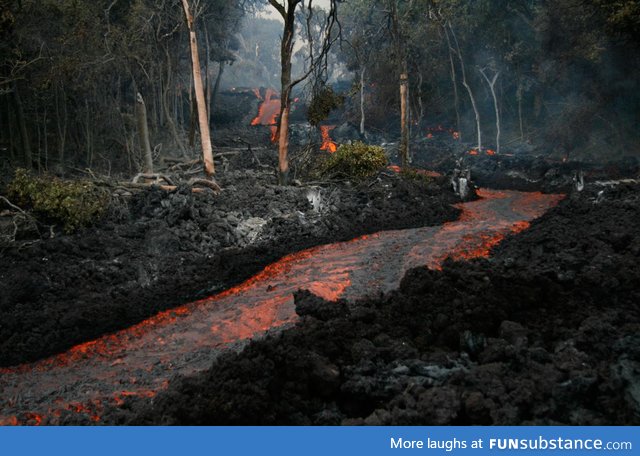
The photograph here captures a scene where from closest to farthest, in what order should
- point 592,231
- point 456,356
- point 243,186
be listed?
point 456,356 < point 592,231 < point 243,186

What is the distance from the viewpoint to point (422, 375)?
4445mm

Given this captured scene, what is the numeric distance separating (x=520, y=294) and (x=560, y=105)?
95.5 feet

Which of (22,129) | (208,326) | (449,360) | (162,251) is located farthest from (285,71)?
(449,360)

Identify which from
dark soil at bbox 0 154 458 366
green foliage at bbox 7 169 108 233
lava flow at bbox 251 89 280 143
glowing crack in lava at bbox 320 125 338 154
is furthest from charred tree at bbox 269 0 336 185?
lava flow at bbox 251 89 280 143

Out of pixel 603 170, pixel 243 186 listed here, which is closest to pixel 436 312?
pixel 243 186

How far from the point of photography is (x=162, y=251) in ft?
34.9

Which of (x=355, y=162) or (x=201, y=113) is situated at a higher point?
(x=201, y=113)

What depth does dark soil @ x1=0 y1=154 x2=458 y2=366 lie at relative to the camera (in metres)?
8.02

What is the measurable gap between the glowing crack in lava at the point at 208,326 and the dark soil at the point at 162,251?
0.35m

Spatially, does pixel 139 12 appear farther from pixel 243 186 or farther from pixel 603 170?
pixel 603 170

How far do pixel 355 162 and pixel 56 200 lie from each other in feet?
31.6

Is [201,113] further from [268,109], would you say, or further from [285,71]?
[268,109]

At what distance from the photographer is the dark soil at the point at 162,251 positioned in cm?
802

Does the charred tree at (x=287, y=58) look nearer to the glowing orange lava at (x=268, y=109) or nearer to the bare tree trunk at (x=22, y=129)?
the bare tree trunk at (x=22, y=129)
